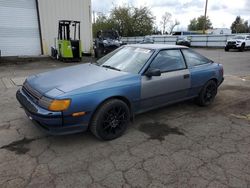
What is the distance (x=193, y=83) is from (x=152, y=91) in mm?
1195

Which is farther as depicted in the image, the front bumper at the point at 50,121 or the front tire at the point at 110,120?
the front tire at the point at 110,120

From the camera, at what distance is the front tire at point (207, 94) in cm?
477

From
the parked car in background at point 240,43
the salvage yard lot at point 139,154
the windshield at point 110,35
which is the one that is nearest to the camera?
the salvage yard lot at point 139,154

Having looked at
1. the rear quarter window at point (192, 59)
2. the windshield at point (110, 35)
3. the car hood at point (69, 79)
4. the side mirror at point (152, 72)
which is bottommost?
the car hood at point (69, 79)

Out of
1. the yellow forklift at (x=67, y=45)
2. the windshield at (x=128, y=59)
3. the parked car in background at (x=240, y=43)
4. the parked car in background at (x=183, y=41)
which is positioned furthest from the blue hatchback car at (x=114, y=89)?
the parked car in background at (x=183, y=41)

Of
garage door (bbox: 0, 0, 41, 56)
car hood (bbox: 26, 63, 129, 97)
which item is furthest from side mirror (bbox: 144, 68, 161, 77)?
garage door (bbox: 0, 0, 41, 56)

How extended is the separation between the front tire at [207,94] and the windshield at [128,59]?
1.67m

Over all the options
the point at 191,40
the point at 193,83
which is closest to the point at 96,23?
the point at 191,40

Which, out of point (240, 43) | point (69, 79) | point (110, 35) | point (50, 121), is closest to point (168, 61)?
point (69, 79)

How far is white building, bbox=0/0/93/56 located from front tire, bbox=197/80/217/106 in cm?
1280

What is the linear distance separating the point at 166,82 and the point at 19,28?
1334 centimetres

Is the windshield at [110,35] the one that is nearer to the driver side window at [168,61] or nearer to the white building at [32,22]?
the white building at [32,22]

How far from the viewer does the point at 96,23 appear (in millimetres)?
48719

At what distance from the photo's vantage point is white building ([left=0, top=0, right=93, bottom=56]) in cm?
1377
